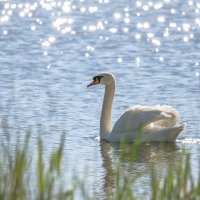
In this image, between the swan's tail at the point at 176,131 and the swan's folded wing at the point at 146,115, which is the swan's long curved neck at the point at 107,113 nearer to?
the swan's folded wing at the point at 146,115

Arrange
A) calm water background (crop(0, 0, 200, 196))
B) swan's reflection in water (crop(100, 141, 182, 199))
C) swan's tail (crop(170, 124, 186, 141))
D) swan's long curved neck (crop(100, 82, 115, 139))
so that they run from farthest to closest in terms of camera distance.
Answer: swan's long curved neck (crop(100, 82, 115, 139)) → swan's tail (crop(170, 124, 186, 141)) → calm water background (crop(0, 0, 200, 196)) → swan's reflection in water (crop(100, 141, 182, 199))

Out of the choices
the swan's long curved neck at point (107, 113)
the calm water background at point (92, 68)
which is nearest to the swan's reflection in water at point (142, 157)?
the calm water background at point (92, 68)

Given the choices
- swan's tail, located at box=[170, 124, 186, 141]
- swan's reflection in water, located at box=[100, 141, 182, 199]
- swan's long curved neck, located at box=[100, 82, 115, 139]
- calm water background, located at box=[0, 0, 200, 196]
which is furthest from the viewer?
swan's long curved neck, located at box=[100, 82, 115, 139]

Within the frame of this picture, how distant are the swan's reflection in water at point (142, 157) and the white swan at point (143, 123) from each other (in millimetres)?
104

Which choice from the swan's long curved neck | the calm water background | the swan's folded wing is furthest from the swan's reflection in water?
the swan's folded wing

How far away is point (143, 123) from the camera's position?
12938 millimetres

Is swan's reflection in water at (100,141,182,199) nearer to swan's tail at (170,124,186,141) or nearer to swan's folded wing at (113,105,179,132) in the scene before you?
swan's tail at (170,124,186,141)

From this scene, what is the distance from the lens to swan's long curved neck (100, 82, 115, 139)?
13.4 m

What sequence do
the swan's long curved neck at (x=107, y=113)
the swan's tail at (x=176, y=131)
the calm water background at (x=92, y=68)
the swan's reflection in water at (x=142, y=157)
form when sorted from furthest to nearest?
the swan's long curved neck at (x=107, y=113), the swan's tail at (x=176, y=131), the calm water background at (x=92, y=68), the swan's reflection in water at (x=142, y=157)

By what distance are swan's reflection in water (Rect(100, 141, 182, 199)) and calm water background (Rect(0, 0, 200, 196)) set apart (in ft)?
0.06

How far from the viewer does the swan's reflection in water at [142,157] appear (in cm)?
1112

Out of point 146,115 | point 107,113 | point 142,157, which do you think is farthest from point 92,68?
point 142,157

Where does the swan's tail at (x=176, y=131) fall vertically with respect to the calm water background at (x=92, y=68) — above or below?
below

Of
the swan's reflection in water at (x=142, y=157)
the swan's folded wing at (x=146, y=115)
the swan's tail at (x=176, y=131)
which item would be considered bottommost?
the swan's reflection in water at (x=142, y=157)
